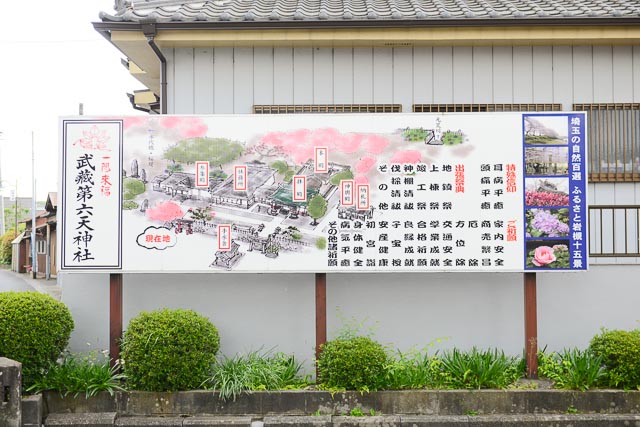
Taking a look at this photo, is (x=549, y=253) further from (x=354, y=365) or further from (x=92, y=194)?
(x=92, y=194)

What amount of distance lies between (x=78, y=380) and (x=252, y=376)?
205cm

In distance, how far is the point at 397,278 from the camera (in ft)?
27.3

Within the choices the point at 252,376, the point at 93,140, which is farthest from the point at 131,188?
the point at 252,376

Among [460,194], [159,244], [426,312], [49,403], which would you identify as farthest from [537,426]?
[49,403]

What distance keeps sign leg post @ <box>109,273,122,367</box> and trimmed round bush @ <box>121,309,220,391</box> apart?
0.49m

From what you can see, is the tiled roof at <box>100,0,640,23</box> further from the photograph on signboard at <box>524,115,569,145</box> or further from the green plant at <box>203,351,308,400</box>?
the green plant at <box>203,351,308,400</box>

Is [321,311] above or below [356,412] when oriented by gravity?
above

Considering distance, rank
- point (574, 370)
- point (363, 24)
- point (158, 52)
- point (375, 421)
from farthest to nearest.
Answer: point (158, 52) < point (363, 24) < point (574, 370) < point (375, 421)

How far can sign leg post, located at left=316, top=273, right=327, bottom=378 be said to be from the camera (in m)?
7.74

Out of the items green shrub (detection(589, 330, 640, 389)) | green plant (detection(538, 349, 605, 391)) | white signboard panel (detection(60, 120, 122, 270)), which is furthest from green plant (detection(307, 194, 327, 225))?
green shrub (detection(589, 330, 640, 389))

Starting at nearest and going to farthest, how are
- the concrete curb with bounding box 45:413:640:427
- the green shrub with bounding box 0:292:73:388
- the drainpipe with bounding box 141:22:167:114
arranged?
the concrete curb with bounding box 45:413:640:427, the green shrub with bounding box 0:292:73:388, the drainpipe with bounding box 141:22:167:114

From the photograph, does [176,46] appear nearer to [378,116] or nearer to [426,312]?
[378,116]

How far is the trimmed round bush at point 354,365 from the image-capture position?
7109mm

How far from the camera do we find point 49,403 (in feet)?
23.6
